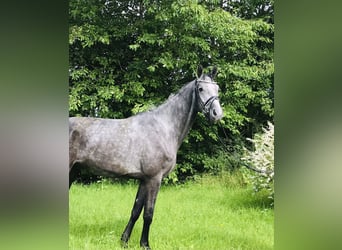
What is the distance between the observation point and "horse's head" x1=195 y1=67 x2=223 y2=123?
314 cm

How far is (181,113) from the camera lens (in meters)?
3.25

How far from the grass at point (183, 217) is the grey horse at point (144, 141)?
0.39 metres

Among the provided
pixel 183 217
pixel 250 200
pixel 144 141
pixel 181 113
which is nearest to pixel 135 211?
pixel 144 141

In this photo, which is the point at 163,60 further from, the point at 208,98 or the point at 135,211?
the point at 135,211

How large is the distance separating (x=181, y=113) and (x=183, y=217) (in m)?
1.19

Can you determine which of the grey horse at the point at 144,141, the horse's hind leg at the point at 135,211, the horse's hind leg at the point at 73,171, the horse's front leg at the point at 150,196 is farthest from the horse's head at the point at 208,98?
the horse's hind leg at the point at 73,171

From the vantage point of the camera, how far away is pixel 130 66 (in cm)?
408

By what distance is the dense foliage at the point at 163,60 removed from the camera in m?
4.02

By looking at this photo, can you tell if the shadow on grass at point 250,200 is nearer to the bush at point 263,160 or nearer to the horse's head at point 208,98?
the bush at point 263,160
